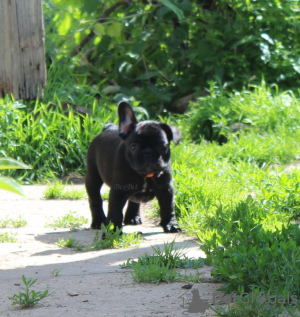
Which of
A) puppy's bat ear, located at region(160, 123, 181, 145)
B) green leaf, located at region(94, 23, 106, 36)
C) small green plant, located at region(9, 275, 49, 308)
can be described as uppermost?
green leaf, located at region(94, 23, 106, 36)

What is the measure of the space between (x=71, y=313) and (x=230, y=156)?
491 cm

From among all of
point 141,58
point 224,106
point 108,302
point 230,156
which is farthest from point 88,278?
point 141,58

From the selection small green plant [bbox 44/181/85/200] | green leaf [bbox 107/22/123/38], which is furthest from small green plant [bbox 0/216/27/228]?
green leaf [bbox 107/22/123/38]

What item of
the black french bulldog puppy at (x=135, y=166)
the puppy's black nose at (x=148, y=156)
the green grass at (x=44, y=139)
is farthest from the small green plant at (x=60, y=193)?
the puppy's black nose at (x=148, y=156)

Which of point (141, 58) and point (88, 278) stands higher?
point (141, 58)

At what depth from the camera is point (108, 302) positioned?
3.13 m

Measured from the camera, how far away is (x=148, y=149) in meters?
4.90

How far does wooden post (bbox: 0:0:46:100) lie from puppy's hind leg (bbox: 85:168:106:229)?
221 cm

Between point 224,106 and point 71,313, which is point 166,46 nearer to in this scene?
point 224,106

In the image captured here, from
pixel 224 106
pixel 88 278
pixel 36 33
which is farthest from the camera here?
pixel 224 106

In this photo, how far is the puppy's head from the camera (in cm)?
484

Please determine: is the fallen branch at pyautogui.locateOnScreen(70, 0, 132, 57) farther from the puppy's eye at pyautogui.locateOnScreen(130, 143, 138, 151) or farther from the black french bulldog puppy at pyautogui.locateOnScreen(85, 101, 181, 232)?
the puppy's eye at pyautogui.locateOnScreen(130, 143, 138, 151)

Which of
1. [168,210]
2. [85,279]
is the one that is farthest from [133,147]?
[85,279]

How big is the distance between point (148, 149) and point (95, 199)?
0.98 meters
